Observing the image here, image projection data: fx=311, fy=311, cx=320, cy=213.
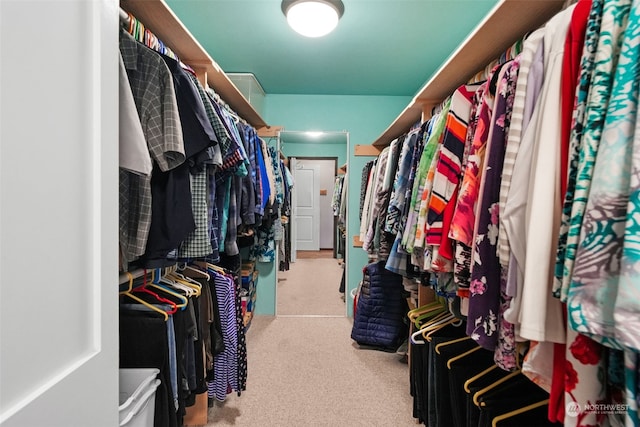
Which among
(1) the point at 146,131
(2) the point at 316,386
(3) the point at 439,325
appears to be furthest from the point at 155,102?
(2) the point at 316,386

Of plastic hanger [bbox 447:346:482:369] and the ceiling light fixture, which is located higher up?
the ceiling light fixture

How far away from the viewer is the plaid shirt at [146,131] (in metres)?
0.94

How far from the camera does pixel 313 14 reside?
1.68 m

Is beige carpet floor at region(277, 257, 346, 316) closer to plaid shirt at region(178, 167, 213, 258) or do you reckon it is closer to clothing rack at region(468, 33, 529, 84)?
plaid shirt at region(178, 167, 213, 258)

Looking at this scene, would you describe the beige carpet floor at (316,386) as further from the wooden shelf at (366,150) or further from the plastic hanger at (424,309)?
the wooden shelf at (366,150)

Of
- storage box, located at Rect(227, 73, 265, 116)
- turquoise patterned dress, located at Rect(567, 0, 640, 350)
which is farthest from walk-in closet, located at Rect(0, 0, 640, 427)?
storage box, located at Rect(227, 73, 265, 116)

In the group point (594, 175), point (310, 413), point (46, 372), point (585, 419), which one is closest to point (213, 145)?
point (46, 372)

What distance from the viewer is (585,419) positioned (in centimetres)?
55

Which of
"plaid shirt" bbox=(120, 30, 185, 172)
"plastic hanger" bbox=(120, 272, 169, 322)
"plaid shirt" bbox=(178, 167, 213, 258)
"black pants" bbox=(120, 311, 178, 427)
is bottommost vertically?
"black pants" bbox=(120, 311, 178, 427)

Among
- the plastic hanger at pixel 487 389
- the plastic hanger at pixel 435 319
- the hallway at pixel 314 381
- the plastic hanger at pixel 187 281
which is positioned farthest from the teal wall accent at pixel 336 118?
the plastic hanger at pixel 487 389

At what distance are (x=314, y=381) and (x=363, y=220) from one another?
1.16 meters

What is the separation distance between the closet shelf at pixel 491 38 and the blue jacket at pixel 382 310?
1337 mm

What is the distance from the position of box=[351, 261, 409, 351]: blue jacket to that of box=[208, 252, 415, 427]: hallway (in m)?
0.11

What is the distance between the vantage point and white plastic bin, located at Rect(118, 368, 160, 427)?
0.82 m
